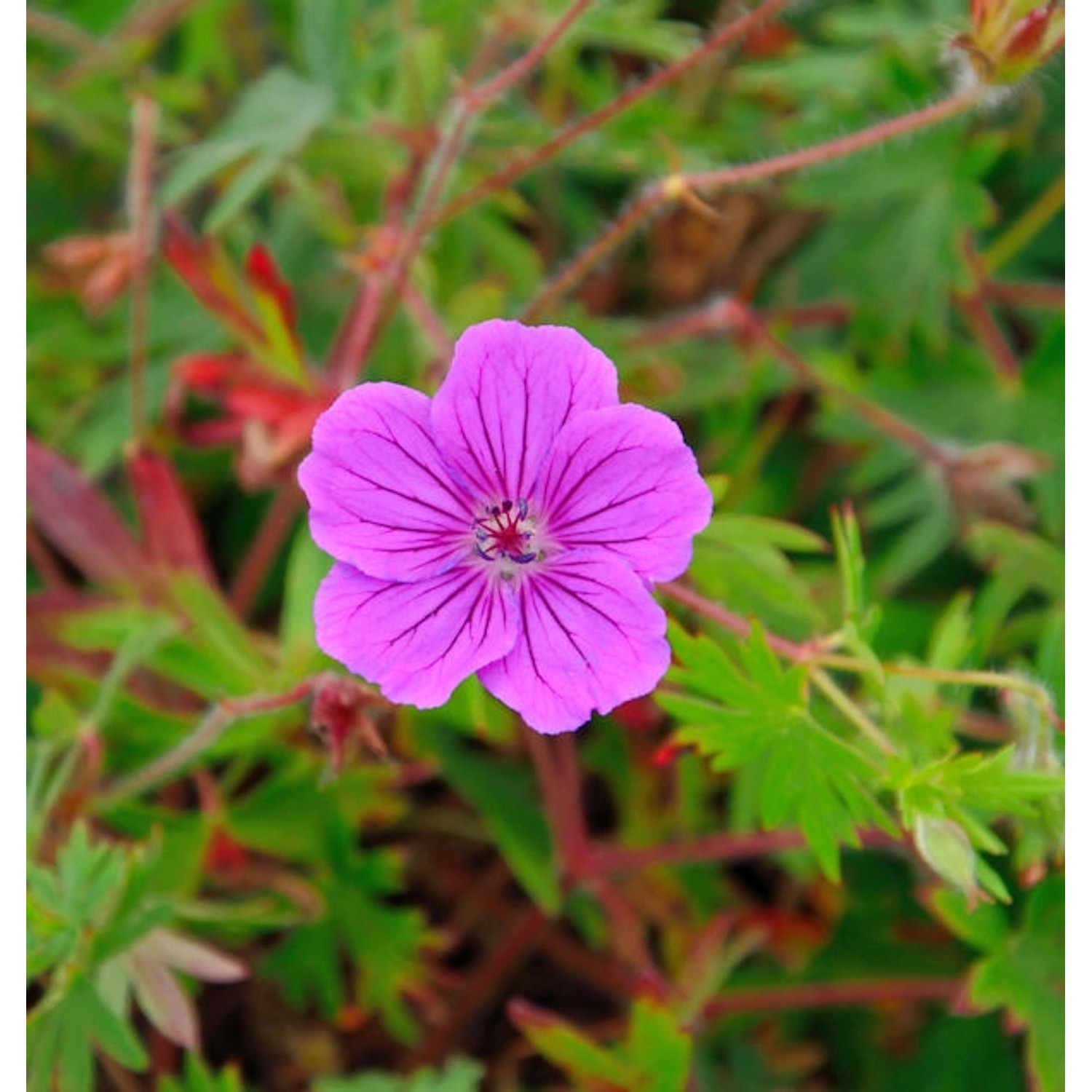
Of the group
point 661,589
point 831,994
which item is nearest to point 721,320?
point 661,589

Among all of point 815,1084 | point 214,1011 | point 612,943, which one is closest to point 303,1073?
point 214,1011

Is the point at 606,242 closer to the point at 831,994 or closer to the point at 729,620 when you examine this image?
the point at 729,620

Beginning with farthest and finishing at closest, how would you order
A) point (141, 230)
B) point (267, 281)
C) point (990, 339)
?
point (990, 339)
point (141, 230)
point (267, 281)

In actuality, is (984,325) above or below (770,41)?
below

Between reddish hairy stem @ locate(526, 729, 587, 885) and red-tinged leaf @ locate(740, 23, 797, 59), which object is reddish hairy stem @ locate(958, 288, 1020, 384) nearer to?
red-tinged leaf @ locate(740, 23, 797, 59)

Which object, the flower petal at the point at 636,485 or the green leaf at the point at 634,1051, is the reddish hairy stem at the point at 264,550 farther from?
the flower petal at the point at 636,485

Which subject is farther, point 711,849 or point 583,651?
point 711,849
